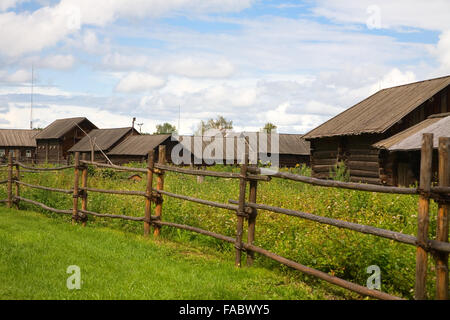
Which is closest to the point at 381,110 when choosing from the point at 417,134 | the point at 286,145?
the point at 417,134

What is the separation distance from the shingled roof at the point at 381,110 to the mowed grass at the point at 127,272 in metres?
12.9

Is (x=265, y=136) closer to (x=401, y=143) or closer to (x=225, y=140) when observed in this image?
(x=225, y=140)

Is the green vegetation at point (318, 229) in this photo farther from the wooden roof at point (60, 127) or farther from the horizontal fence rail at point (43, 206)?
the wooden roof at point (60, 127)

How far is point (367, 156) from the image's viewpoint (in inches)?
797

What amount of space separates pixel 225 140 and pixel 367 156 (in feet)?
78.2

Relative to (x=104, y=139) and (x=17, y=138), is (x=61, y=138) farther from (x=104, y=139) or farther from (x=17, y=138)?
(x=17, y=138)

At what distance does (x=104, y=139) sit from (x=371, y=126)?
33558 mm

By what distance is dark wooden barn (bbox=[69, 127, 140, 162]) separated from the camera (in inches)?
1813

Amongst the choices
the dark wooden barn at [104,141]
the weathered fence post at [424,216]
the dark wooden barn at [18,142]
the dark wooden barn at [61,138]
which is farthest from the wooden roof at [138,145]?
the weathered fence post at [424,216]

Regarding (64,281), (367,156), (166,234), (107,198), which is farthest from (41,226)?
(367,156)

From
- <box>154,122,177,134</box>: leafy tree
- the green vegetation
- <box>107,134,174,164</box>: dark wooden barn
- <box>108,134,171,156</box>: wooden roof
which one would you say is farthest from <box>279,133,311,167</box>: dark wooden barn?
<box>154,122,177,134</box>: leafy tree

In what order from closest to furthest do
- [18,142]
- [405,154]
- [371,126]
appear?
[405,154]
[371,126]
[18,142]

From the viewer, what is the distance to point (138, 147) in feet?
141
